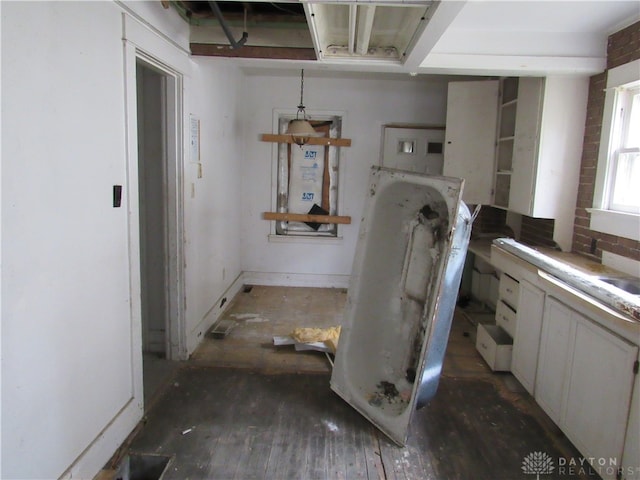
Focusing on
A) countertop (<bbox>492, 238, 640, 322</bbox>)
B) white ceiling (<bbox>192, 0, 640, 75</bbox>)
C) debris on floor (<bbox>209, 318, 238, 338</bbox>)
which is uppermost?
white ceiling (<bbox>192, 0, 640, 75</bbox>)

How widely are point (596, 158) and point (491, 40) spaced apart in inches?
47.8

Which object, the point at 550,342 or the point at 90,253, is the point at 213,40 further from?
the point at 550,342

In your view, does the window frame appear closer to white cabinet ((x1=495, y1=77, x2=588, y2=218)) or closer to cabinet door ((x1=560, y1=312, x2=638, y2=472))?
white cabinet ((x1=495, y1=77, x2=588, y2=218))

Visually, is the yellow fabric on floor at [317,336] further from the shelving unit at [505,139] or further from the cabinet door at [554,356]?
the shelving unit at [505,139]

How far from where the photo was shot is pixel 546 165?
3570 mm

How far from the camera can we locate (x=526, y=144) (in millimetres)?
3752

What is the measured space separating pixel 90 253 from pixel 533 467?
8.38ft

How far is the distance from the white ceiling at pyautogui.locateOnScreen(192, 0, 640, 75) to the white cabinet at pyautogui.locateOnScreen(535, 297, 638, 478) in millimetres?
1821

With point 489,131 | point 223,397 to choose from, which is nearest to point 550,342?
point 223,397

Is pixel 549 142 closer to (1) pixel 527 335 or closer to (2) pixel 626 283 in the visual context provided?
(2) pixel 626 283

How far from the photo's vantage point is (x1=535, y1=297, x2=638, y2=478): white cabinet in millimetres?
2041

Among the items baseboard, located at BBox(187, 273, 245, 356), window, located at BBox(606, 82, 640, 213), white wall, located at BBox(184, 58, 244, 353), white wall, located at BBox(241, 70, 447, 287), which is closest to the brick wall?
window, located at BBox(606, 82, 640, 213)

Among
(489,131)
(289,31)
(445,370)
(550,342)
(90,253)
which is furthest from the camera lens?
(489,131)

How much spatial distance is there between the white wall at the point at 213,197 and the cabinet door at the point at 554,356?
2.58 m
